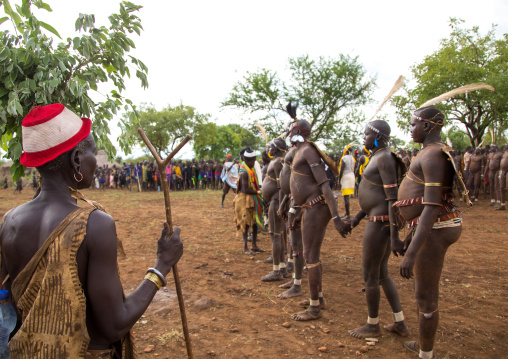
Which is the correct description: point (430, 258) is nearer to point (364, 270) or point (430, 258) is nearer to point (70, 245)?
point (364, 270)

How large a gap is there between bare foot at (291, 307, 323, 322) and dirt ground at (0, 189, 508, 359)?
7 centimetres

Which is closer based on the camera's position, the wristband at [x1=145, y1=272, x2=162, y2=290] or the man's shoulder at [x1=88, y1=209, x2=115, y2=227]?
the man's shoulder at [x1=88, y1=209, x2=115, y2=227]

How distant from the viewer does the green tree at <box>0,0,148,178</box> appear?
232cm

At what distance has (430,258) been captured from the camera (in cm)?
302

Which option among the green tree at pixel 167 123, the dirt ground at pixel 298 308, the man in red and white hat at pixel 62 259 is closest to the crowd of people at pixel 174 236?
the man in red and white hat at pixel 62 259

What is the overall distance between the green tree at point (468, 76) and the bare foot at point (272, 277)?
13.5 m

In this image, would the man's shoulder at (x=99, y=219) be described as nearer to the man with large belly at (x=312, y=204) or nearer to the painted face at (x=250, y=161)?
the man with large belly at (x=312, y=204)

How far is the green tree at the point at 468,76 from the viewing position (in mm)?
15556

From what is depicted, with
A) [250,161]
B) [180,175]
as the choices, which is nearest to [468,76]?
[250,161]

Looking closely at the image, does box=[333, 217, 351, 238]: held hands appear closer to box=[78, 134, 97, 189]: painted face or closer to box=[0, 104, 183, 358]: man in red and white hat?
box=[0, 104, 183, 358]: man in red and white hat

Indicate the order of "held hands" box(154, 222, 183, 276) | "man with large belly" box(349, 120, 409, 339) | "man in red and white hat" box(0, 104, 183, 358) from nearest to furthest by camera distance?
"man in red and white hat" box(0, 104, 183, 358) → "held hands" box(154, 222, 183, 276) → "man with large belly" box(349, 120, 409, 339)

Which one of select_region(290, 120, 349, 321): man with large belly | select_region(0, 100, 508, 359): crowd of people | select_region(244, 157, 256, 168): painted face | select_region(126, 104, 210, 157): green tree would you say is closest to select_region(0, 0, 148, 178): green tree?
select_region(0, 100, 508, 359): crowd of people

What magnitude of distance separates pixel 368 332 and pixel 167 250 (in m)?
2.85

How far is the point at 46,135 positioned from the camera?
5.01ft
